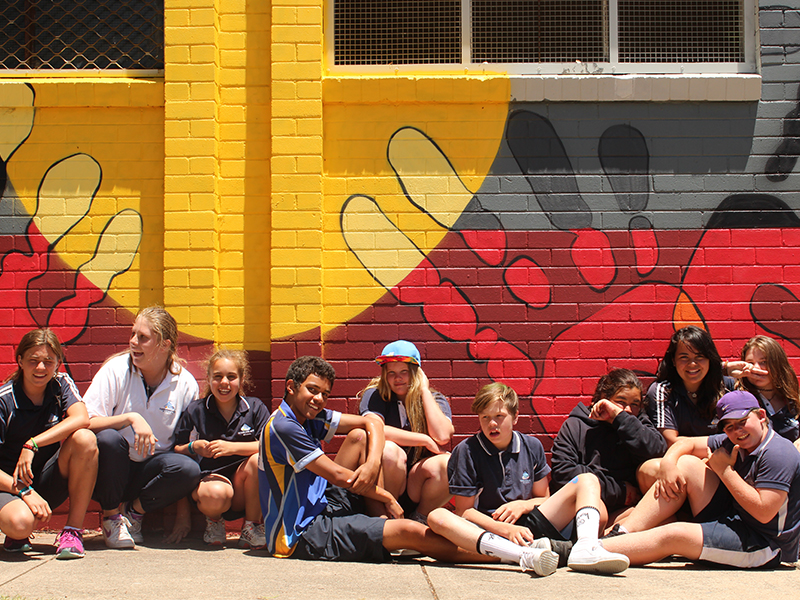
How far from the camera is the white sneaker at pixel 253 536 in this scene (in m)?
4.50

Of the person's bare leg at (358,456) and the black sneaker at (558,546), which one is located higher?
the person's bare leg at (358,456)

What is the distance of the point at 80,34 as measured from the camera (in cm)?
569

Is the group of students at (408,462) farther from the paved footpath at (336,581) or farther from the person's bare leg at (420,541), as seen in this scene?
the paved footpath at (336,581)

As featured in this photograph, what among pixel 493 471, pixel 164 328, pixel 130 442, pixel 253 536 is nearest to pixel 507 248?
pixel 493 471

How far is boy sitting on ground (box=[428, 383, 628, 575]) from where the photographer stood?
385 centimetres

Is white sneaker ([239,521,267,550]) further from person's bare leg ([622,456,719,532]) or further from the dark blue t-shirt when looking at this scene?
the dark blue t-shirt

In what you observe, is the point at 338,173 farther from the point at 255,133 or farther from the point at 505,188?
the point at 505,188

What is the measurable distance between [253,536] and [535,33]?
4.29 metres

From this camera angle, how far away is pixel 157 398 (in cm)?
481

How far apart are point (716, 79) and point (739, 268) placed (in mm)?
1453

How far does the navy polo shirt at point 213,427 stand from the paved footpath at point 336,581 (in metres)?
0.70

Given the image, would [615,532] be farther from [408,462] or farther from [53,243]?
[53,243]

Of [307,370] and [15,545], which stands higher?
[307,370]

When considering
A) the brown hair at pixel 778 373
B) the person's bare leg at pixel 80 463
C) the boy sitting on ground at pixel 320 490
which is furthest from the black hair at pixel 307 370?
the brown hair at pixel 778 373
